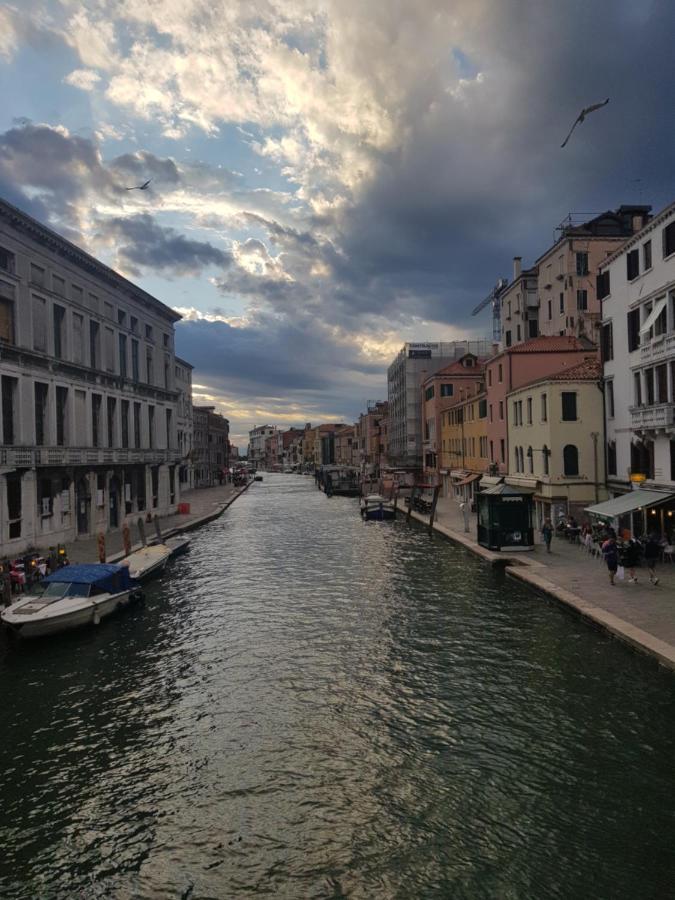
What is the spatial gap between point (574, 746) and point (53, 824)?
381 inches

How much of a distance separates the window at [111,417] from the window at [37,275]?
1109 cm

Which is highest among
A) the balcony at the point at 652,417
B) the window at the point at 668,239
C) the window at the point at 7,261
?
the window at the point at 7,261

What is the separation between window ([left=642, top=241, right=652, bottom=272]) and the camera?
1110 inches

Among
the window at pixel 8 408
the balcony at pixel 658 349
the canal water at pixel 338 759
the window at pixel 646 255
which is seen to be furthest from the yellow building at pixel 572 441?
the window at pixel 8 408

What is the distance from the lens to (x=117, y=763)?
12.3m

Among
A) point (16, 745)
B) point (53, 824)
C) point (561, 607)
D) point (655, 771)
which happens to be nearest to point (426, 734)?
point (655, 771)

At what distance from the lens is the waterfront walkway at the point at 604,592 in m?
17.0

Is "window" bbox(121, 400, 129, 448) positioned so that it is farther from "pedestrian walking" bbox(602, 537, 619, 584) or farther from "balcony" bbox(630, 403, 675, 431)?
"pedestrian walking" bbox(602, 537, 619, 584)

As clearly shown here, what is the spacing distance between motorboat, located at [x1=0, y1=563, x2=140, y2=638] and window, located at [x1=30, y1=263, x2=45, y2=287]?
18.4m

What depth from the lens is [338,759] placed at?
1222 cm

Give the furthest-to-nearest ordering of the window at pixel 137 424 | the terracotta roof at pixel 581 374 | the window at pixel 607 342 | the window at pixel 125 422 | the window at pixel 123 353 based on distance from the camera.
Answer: the window at pixel 137 424 < the window at pixel 125 422 < the window at pixel 123 353 < the terracotta roof at pixel 581 374 < the window at pixel 607 342

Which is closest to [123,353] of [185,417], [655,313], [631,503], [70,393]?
[70,393]

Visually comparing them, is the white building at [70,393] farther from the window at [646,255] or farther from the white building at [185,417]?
the white building at [185,417]

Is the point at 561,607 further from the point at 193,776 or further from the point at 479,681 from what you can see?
the point at 193,776
